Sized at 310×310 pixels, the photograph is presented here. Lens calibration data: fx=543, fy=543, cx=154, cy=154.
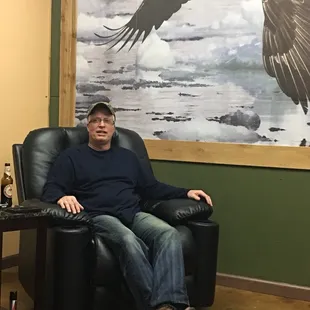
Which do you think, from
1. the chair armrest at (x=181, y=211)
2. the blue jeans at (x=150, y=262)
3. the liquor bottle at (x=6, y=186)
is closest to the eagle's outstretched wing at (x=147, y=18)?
the liquor bottle at (x=6, y=186)

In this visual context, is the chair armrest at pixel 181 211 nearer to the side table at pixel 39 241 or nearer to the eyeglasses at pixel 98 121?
the eyeglasses at pixel 98 121

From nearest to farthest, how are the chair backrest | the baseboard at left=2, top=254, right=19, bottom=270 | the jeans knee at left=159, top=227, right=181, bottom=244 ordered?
the jeans knee at left=159, top=227, right=181, bottom=244
the chair backrest
the baseboard at left=2, top=254, right=19, bottom=270

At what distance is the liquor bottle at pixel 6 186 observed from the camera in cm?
330

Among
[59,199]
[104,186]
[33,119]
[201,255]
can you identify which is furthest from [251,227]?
[33,119]

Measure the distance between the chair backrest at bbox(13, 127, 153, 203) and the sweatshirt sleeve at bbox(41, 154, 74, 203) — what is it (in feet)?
0.29

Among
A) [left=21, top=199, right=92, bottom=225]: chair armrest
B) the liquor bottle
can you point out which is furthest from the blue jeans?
the liquor bottle

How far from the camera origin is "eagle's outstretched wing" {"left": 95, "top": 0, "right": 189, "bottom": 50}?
3.64 m

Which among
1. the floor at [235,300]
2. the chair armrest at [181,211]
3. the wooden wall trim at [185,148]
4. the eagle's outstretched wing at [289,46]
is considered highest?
the eagle's outstretched wing at [289,46]

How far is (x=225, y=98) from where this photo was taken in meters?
3.52

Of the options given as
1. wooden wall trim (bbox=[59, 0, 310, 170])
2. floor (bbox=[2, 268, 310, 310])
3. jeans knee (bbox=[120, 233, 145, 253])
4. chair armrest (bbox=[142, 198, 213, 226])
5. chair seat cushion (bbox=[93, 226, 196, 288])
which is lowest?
floor (bbox=[2, 268, 310, 310])

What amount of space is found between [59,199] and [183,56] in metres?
1.40

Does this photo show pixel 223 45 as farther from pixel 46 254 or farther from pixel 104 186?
pixel 46 254

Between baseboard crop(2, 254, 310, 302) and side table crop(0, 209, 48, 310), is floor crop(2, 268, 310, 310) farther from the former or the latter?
side table crop(0, 209, 48, 310)

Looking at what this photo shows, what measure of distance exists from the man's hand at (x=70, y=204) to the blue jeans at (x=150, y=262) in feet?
0.51
